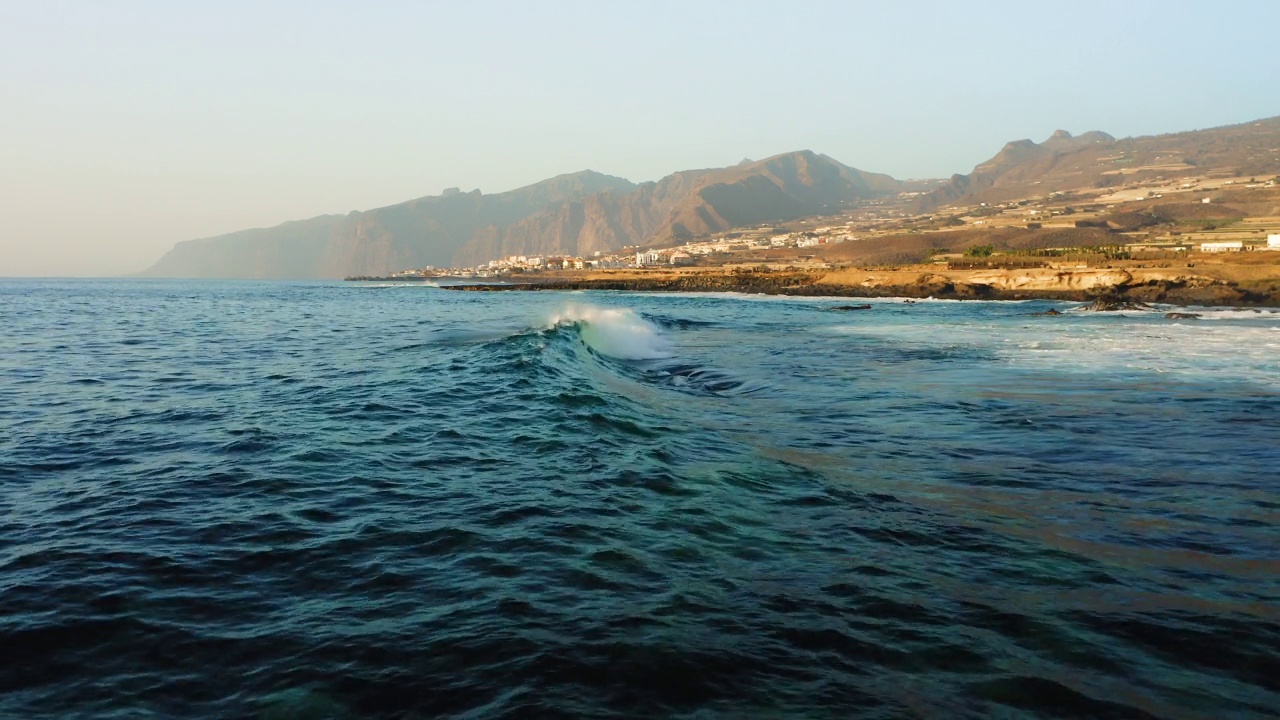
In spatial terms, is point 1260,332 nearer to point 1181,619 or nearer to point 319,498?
point 1181,619

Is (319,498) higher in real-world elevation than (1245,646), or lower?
higher

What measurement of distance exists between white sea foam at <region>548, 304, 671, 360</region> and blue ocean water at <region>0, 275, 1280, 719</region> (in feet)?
39.9

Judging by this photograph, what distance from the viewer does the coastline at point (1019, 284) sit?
56219 millimetres

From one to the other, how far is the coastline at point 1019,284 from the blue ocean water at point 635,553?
50.7 m

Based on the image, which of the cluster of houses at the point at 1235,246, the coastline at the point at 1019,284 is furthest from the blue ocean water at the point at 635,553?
the cluster of houses at the point at 1235,246

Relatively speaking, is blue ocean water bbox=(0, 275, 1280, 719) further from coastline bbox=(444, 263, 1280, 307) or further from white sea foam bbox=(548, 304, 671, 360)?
coastline bbox=(444, 263, 1280, 307)

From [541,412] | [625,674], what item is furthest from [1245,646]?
[541,412]

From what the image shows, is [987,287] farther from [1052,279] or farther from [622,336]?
[622,336]

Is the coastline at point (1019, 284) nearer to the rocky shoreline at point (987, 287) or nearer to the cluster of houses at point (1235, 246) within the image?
the rocky shoreline at point (987, 287)

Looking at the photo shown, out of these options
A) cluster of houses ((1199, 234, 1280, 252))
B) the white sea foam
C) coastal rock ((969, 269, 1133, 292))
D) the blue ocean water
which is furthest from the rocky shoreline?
the blue ocean water

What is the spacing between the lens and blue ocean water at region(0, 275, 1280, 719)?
4.79m

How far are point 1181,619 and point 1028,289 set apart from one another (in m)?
75.0

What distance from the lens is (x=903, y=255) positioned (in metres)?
124

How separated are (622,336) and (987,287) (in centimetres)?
5427
